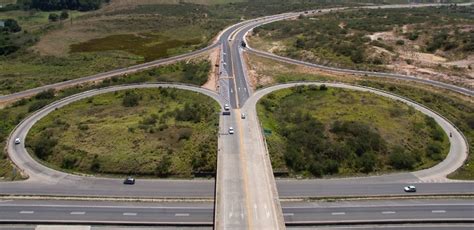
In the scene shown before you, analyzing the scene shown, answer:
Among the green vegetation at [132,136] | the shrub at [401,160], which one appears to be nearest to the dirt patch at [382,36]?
the green vegetation at [132,136]

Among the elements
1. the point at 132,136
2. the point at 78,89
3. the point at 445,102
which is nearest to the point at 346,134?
the point at 445,102

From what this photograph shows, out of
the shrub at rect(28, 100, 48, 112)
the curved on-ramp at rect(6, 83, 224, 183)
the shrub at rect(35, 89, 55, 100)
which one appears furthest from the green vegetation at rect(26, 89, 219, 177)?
the shrub at rect(35, 89, 55, 100)

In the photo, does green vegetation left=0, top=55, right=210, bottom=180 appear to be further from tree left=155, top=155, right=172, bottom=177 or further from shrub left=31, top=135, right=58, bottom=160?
tree left=155, top=155, right=172, bottom=177

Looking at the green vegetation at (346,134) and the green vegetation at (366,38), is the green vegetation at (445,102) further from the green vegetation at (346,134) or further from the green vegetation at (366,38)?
the green vegetation at (366,38)

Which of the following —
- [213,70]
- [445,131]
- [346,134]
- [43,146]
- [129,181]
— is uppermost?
[213,70]

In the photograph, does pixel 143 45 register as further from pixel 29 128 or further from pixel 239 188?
pixel 239 188

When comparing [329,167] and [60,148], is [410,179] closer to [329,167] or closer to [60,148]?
[329,167]
